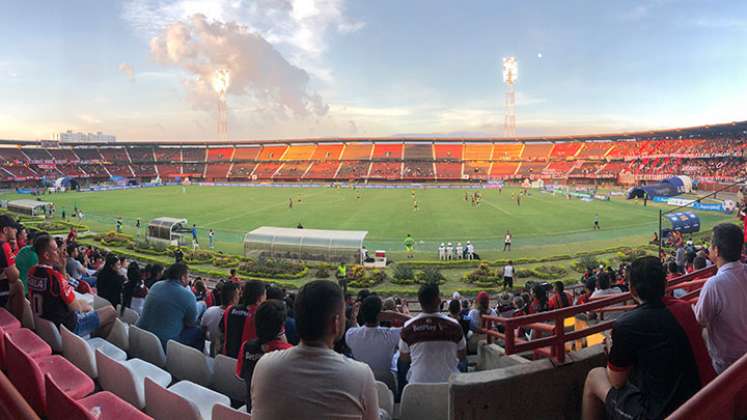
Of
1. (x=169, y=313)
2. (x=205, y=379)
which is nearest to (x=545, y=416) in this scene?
(x=205, y=379)

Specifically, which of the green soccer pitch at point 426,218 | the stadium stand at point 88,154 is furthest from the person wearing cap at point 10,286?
the stadium stand at point 88,154

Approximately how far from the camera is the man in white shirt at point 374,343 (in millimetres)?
5777

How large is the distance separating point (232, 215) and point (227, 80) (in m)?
72.9

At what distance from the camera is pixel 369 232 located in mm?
32938

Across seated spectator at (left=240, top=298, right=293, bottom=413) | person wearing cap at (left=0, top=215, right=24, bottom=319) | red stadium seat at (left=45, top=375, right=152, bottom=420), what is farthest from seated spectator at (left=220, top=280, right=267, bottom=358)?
person wearing cap at (left=0, top=215, right=24, bottom=319)

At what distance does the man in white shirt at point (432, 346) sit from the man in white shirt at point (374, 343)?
702 millimetres

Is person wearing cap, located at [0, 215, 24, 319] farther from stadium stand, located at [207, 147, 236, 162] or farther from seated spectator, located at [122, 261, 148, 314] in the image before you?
stadium stand, located at [207, 147, 236, 162]

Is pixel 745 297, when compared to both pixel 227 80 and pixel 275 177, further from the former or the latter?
pixel 227 80

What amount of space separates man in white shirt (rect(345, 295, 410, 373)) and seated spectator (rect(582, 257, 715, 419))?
281 cm

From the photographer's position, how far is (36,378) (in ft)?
12.5

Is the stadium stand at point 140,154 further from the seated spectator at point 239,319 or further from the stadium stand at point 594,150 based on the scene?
the seated spectator at point 239,319

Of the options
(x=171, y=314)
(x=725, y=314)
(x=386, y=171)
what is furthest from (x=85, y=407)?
(x=386, y=171)

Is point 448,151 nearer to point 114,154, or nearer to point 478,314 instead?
point 114,154

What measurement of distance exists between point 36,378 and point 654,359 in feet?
16.2
